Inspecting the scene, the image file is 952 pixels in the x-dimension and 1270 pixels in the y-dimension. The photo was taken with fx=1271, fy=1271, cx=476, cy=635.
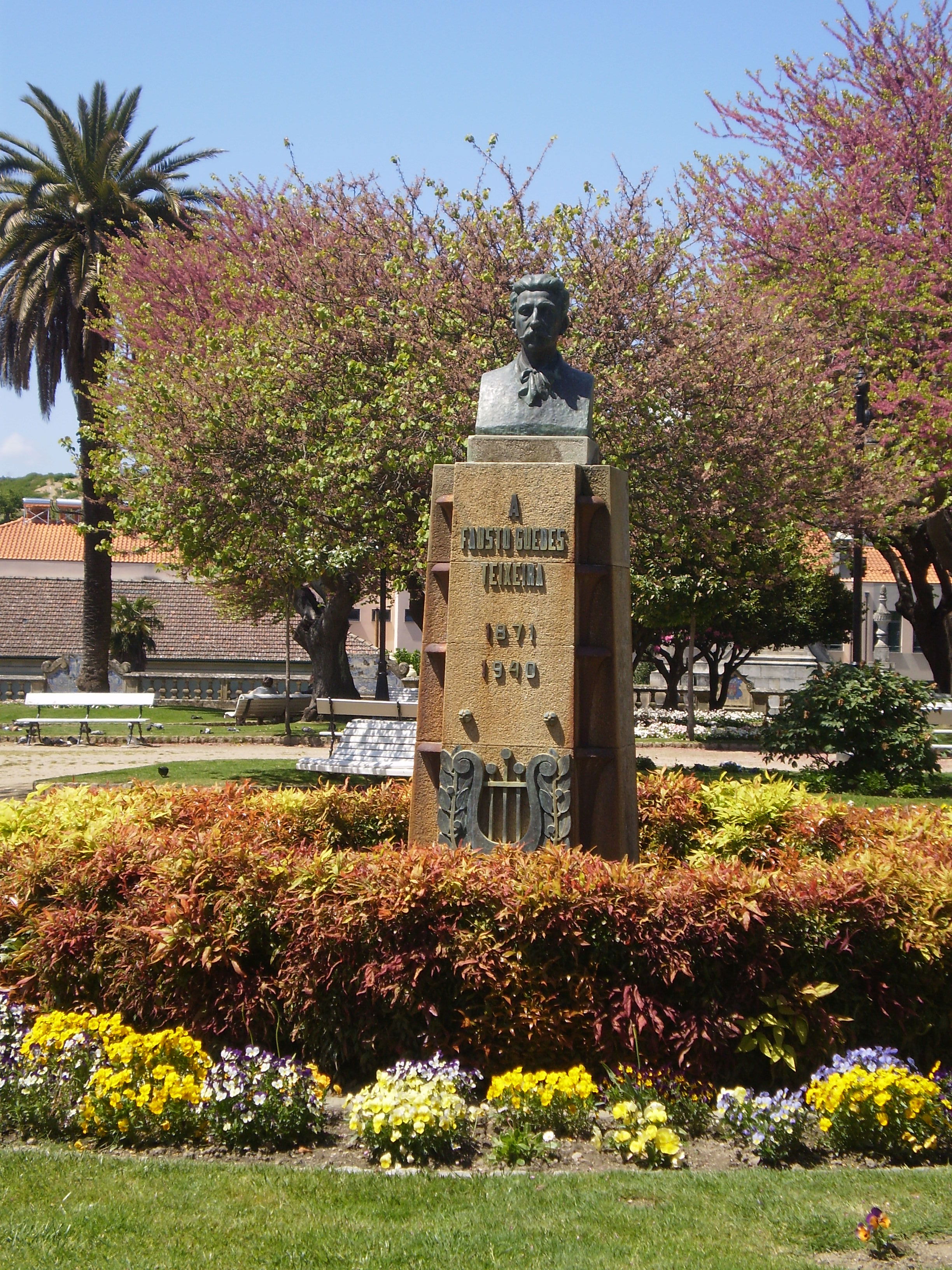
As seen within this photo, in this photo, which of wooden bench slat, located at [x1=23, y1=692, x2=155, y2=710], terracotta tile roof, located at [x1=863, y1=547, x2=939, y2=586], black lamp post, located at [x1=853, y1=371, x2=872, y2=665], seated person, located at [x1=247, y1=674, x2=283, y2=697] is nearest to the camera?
black lamp post, located at [x1=853, y1=371, x2=872, y2=665]

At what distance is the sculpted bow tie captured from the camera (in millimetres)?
7273

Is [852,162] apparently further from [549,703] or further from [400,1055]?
[400,1055]

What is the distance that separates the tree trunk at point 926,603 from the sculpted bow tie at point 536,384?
21.8m

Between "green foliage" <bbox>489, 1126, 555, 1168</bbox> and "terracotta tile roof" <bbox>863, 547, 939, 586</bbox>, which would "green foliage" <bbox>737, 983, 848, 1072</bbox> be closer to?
"green foliage" <bbox>489, 1126, 555, 1168</bbox>

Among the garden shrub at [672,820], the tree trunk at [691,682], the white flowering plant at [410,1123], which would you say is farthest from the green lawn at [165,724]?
the white flowering plant at [410,1123]

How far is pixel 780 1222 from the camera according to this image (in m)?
4.08

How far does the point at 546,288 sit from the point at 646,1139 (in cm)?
459

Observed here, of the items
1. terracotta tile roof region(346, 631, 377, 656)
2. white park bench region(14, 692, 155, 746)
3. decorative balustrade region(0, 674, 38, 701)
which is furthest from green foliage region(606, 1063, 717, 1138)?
terracotta tile roof region(346, 631, 377, 656)

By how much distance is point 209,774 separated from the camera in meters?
17.1

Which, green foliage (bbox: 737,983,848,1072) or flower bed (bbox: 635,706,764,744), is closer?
green foliage (bbox: 737,983,848,1072)

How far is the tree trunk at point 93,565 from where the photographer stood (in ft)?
87.0

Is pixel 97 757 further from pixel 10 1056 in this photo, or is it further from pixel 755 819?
pixel 10 1056

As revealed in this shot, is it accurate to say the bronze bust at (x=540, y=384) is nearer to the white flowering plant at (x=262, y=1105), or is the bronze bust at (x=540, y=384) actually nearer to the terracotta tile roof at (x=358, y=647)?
the white flowering plant at (x=262, y=1105)

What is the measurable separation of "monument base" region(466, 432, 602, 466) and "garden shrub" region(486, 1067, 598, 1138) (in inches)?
135
